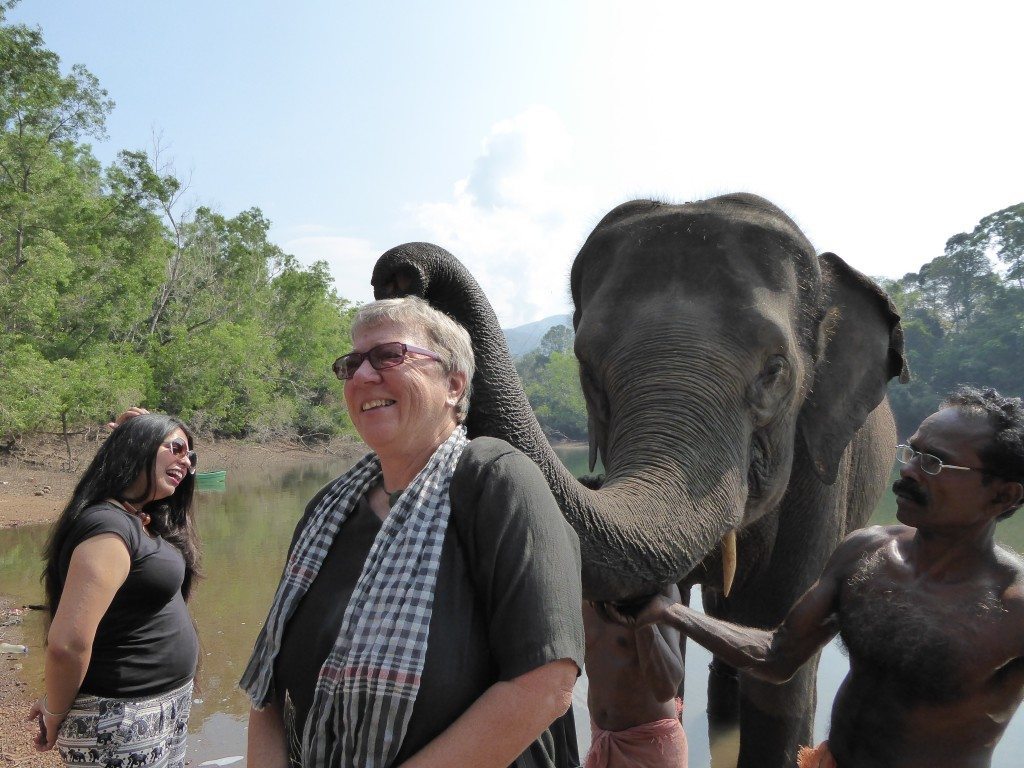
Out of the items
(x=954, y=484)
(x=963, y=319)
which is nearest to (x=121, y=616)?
(x=954, y=484)

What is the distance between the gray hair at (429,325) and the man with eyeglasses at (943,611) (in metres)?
1.33

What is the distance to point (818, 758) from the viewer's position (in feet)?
8.64

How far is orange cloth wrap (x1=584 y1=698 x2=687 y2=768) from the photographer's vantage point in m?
3.27

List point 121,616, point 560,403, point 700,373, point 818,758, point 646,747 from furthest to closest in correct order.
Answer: point 560,403 → point 700,373 → point 646,747 → point 121,616 → point 818,758

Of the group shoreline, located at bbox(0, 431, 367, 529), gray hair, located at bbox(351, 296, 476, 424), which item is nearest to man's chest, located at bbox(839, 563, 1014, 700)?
gray hair, located at bbox(351, 296, 476, 424)

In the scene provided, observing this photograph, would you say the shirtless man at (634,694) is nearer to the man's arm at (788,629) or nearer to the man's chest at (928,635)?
the man's arm at (788,629)

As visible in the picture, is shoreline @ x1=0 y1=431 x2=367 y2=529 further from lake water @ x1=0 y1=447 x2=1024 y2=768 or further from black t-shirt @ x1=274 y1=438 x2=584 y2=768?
black t-shirt @ x1=274 y1=438 x2=584 y2=768

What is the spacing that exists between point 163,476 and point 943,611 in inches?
105

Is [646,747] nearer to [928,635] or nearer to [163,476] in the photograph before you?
[928,635]

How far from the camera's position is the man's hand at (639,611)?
285 centimetres

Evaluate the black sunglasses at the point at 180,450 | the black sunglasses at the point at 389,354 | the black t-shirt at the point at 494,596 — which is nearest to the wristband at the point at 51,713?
the black sunglasses at the point at 180,450

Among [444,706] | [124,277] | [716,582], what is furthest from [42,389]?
[444,706]

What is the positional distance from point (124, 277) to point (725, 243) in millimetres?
28996

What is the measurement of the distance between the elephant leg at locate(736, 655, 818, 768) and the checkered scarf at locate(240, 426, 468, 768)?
3.14 m
